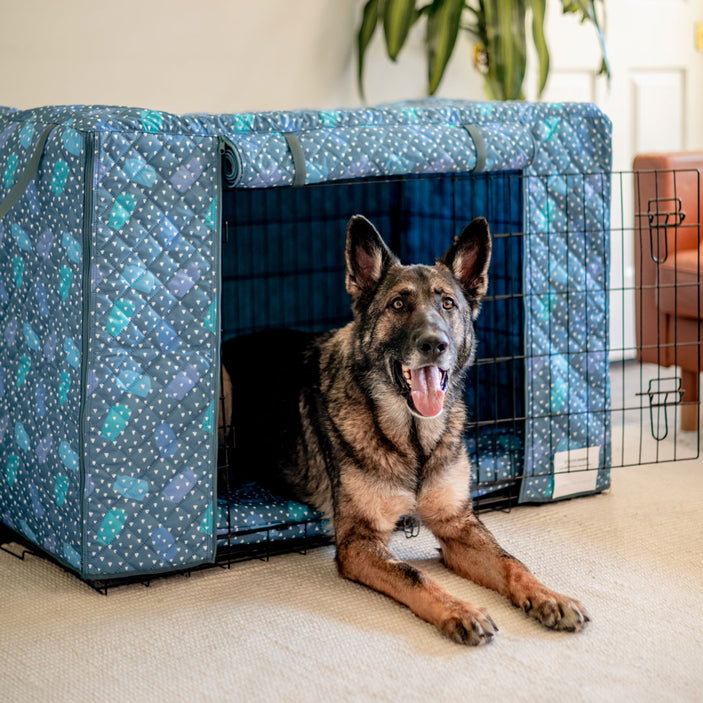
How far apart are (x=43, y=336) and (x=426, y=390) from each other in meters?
0.97

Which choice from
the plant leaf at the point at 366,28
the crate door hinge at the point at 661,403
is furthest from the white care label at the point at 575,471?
the plant leaf at the point at 366,28

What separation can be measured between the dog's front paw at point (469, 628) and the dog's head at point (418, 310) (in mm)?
526

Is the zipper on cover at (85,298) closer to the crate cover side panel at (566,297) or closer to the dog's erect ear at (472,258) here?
the dog's erect ear at (472,258)

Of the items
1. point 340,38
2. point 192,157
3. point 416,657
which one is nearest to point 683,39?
point 340,38

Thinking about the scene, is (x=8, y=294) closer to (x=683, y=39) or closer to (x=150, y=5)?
(x=150, y=5)

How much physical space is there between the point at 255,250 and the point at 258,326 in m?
0.29

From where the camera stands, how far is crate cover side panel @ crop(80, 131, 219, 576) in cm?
222

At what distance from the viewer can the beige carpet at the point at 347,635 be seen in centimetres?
189

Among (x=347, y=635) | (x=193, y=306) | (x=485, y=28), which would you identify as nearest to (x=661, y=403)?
(x=347, y=635)

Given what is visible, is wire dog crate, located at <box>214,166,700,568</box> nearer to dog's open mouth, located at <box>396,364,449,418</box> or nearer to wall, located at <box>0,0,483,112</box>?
dog's open mouth, located at <box>396,364,449,418</box>

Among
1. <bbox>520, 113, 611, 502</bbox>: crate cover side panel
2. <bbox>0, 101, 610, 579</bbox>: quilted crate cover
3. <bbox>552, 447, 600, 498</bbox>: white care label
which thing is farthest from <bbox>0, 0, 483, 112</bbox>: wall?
<bbox>552, 447, 600, 498</bbox>: white care label

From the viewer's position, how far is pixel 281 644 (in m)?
2.09

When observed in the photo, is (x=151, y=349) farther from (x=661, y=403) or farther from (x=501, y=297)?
(x=661, y=403)

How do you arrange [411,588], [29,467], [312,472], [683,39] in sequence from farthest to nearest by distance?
1. [683,39]
2. [312,472]
3. [29,467]
4. [411,588]
